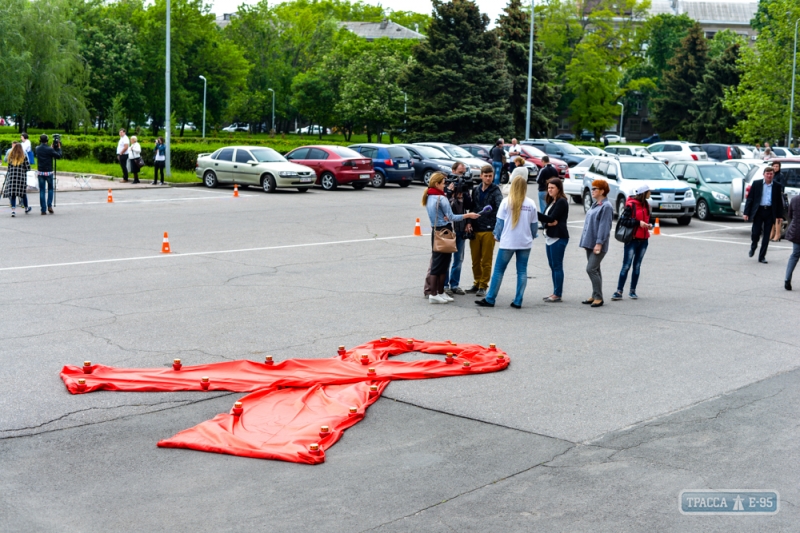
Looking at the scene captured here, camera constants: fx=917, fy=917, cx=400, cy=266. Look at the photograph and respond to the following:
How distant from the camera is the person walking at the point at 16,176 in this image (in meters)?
21.6

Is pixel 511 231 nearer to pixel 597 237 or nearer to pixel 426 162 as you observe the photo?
pixel 597 237

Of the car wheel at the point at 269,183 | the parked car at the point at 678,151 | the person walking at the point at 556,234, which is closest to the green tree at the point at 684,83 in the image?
the parked car at the point at 678,151

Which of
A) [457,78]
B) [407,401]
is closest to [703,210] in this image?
[407,401]

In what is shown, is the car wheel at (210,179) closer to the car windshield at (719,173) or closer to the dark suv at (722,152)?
the car windshield at (719,173)

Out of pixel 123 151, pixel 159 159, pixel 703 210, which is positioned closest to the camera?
pixel 703 210

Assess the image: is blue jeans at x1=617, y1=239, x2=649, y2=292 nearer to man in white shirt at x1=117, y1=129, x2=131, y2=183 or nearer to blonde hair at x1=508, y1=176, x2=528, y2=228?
blonde hair at x1=508, y1=176, x2=528, y2=228

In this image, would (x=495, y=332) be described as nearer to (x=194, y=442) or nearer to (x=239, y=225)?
(x=194, y=442)

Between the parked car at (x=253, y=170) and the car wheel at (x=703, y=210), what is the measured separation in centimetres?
1234

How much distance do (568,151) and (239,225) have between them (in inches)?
1067

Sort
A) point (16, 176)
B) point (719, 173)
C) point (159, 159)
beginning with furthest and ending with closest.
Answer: point (159, 159) → point (719, 173) → point (16, 176)

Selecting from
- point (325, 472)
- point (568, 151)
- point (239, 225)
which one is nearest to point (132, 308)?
point (325, 472)

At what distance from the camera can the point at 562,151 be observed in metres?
44.8

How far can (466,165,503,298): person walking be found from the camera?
42.0ft

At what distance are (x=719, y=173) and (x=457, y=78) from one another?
1328 inches
